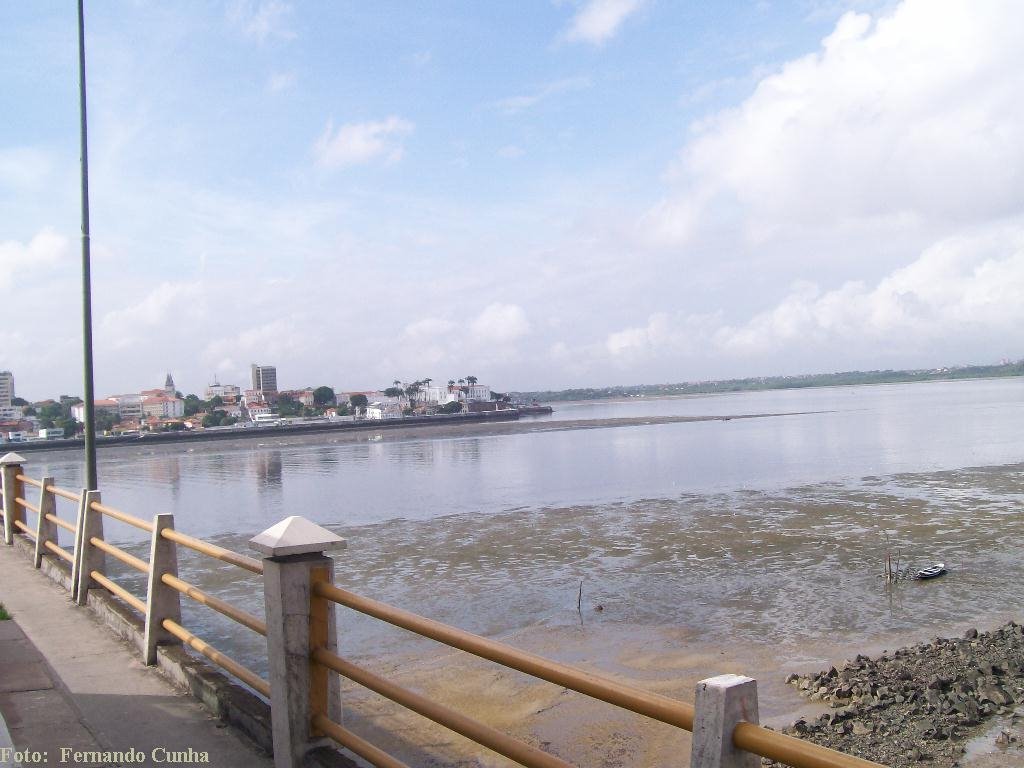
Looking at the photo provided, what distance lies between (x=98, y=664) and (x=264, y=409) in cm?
14129

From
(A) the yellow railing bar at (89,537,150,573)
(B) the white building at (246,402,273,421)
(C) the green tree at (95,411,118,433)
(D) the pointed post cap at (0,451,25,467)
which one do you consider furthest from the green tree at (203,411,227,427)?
(A) the yellow railing bar at (89,537,150,573)

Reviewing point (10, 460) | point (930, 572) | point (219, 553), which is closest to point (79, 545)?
point (219, 553)

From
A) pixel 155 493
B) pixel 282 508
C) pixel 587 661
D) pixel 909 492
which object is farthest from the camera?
pixel 155 493

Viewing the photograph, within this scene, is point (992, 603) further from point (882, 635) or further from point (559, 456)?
point (559, 456)

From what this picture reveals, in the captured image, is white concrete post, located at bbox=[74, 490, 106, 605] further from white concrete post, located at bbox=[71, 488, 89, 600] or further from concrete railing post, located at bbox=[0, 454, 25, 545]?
concrete railing post, located at bbox=[0, 454, 25, 545]

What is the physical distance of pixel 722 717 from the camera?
2.37 metres

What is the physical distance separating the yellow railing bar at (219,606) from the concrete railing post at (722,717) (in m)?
2.82

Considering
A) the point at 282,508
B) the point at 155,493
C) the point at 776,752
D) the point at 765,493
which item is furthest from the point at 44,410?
the point at 776,752

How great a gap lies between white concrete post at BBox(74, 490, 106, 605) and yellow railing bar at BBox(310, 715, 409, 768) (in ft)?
16.9

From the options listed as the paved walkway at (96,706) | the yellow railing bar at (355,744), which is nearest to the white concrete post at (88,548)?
the paved walkway at (96,706)

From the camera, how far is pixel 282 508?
31266 mm

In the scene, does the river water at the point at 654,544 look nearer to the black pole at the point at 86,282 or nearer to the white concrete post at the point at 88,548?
the white concrete post at the point at 88,548

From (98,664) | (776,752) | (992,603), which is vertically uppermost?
(776,752)

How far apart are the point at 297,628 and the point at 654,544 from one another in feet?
57.0
